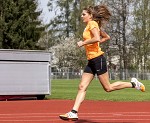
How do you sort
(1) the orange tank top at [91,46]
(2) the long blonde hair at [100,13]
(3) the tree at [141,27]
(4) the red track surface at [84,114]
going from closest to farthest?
(1) the orange tank top at [91,46] < (2) the long blonde hair at [100,13] < (4) the red track surface at [84,114] < (3) the tree at [141,27]

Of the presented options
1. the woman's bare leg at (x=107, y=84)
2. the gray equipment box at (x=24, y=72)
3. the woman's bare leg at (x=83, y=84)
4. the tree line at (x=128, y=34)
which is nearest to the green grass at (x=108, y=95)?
the gray equipment box at (x=24, y=72)

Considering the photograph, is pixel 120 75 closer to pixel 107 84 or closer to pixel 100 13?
pixel 107 84

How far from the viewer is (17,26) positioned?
66.3 metres

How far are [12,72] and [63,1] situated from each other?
77754 millimetres

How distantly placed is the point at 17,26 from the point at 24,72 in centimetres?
4564

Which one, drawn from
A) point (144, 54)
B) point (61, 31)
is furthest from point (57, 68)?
point (144, 54)

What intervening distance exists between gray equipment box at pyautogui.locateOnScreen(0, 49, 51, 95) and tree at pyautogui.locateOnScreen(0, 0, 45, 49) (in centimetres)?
4361

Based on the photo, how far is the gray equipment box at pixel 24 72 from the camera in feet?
68.6

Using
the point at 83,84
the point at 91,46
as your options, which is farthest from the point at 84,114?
the point at 91,46

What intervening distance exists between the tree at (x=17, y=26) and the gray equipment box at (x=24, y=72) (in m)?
43.6

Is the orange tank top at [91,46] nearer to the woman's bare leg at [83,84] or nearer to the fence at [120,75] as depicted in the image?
the woman's bare leg at [83,84]

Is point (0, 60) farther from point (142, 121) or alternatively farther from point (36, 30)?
point (36, 30)

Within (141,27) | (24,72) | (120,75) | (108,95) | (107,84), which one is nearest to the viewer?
(107,84)

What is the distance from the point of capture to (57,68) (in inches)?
3971
